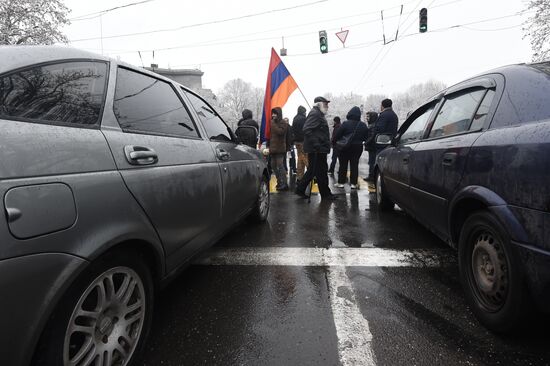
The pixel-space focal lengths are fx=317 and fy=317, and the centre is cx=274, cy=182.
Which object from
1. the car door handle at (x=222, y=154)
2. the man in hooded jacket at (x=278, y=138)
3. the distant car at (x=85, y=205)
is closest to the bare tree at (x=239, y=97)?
the man in hooded jacket at (x=278, y=138)

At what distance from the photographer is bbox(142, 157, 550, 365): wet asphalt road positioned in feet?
5.75

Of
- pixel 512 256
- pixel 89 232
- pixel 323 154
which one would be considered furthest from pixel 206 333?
pixel 323 154

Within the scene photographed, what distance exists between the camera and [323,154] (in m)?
5.79

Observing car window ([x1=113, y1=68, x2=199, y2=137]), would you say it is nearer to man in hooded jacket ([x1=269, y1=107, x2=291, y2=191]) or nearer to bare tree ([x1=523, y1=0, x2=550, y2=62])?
man in hooded jacket ([x1=269, y1=107, x2=291, y2=191])

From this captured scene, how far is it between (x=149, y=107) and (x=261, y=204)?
96.4 inches

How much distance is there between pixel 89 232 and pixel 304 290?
170 centimetres

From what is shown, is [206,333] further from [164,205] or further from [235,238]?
[235,238]

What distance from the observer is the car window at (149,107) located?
1.80m

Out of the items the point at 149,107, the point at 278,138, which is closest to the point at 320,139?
the point at 278,138

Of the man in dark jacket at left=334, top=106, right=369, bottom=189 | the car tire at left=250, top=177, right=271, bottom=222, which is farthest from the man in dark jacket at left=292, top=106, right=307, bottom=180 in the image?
the car tire at left=250, top=177, right=271, bottom=222

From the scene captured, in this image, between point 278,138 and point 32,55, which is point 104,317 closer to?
point 32,55

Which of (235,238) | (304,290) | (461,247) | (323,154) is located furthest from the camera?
(323,154)

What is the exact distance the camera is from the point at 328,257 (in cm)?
317

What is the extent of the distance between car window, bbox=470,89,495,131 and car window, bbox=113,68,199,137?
6.79ft
